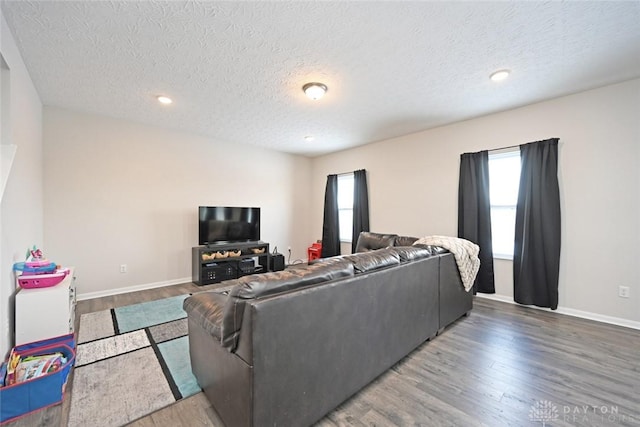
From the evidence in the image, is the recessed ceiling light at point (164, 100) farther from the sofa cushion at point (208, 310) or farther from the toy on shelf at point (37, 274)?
the sofa cushion at point (208, 310)

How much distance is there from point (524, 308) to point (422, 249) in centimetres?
200

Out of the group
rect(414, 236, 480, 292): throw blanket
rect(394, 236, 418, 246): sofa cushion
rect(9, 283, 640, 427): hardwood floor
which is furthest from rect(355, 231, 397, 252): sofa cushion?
rect(9, 283, 640, 427): hardwood floor

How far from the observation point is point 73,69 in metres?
2.50

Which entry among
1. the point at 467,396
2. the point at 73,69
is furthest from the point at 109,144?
the point at 467,396

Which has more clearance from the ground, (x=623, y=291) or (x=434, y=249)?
(x=434, y=249)

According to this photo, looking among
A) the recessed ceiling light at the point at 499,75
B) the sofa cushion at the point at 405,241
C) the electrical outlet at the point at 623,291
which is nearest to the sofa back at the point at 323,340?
the sofa cushion at the point at 405,241

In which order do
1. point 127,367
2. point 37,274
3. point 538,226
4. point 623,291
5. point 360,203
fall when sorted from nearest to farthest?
1. point 127,367
2. point 37,274
3. point 623,291
4. point 538,226
5. point 360,203

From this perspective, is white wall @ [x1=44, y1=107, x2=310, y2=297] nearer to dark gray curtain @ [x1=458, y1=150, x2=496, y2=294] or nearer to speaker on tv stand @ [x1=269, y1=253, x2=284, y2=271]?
speaker on tv stand @ [x1=269, y1=253, x2=284, y2=271]

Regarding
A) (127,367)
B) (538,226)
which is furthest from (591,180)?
(127,367)

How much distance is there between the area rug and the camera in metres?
1.60

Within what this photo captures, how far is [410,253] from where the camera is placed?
2232 mm

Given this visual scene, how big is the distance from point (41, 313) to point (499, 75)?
4.56 m

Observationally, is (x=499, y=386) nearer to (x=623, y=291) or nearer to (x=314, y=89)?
(x=623, y=291)

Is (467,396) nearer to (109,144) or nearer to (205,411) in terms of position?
(205,411)
